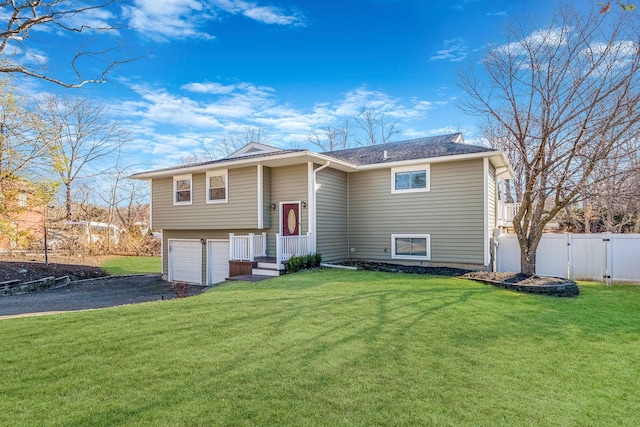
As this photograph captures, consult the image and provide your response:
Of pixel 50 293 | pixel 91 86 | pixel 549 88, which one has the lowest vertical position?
pixel 50 293

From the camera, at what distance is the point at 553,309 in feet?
22.0

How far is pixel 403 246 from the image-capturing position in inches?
498

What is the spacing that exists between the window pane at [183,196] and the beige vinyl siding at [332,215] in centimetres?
578

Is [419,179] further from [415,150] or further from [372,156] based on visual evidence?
[372,156]

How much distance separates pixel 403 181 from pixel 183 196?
29.1 ft

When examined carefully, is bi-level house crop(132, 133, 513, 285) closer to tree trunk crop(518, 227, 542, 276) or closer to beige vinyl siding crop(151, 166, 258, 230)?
beige vinyl siding crop(151, 166, 258, 230)

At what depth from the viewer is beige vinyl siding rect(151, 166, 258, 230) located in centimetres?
1266

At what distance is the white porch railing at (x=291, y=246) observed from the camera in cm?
1084

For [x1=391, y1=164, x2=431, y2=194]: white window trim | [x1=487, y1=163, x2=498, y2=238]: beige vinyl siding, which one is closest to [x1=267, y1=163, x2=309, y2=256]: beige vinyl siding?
[x1=391, y1=164, x2=431, y2=194]: white window trim

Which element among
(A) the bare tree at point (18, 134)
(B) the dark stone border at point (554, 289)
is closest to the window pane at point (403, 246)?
(B) the dark stone border at point (554, 289)

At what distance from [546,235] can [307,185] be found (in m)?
8.16

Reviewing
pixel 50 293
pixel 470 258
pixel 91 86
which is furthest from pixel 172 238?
pixel 470 258

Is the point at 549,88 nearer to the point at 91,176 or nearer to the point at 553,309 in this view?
the point at 553,309

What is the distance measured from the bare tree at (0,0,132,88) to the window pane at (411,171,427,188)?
30.0 feet
